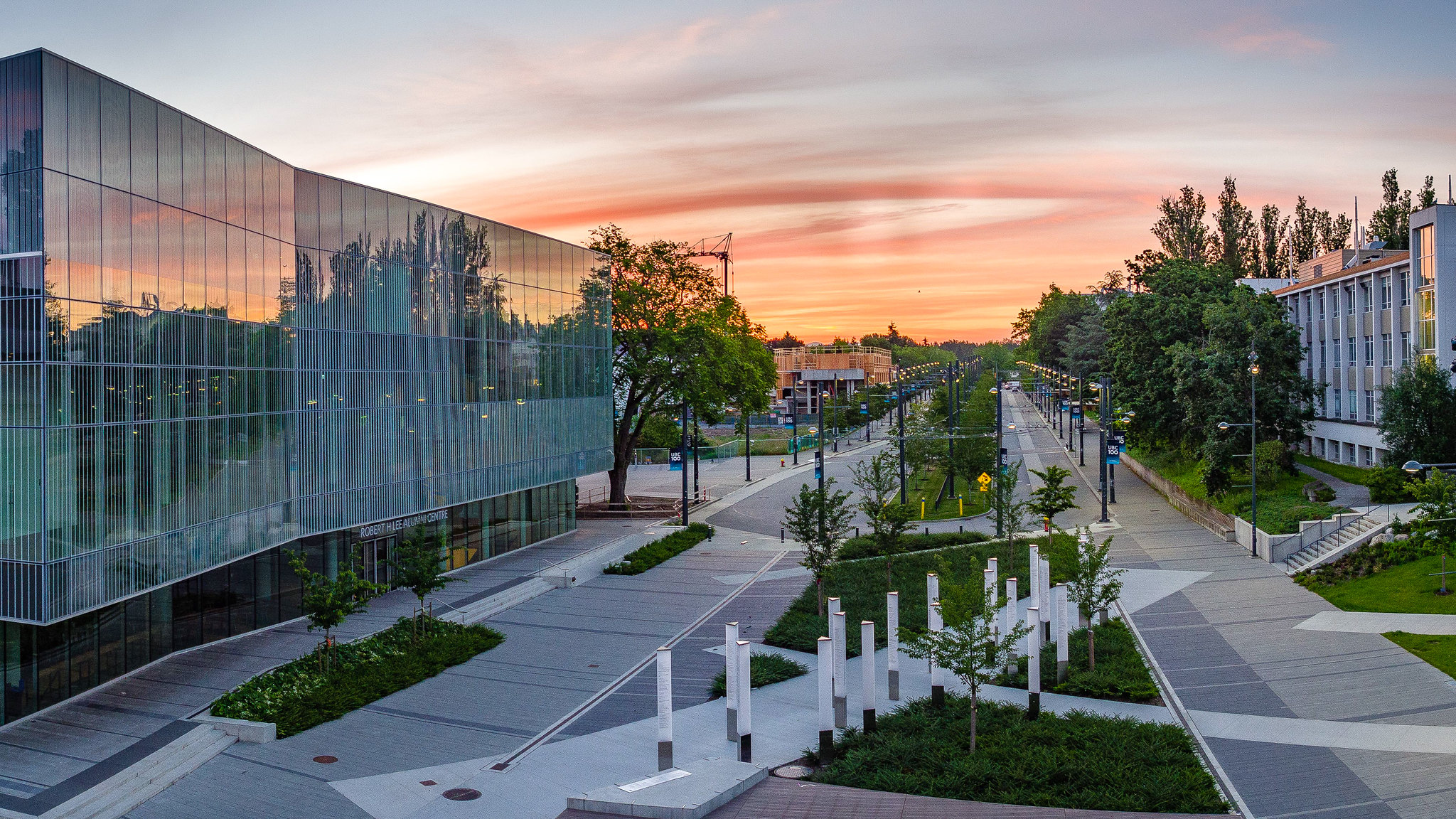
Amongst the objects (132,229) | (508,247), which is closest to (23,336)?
(132,229)

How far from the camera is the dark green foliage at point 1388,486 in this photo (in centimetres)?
3759

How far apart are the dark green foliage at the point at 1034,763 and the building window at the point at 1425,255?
126 feet

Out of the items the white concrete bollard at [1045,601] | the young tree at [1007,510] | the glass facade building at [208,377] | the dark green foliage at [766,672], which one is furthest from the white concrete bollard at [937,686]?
the young tree at [1007,510]

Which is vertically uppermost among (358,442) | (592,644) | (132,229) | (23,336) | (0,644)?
(132,229)

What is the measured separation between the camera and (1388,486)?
1478 inches

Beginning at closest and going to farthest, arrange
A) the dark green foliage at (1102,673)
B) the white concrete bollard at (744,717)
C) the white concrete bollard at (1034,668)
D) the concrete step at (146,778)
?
the concrete step at (146,778) < the white concrete bollard at (744,717) < the white concrete bollard at (1034,668) < the dark green foliage at (1102,673)

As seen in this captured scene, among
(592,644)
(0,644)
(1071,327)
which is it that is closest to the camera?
(0,644)

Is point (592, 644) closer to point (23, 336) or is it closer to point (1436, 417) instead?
point (23, 336)

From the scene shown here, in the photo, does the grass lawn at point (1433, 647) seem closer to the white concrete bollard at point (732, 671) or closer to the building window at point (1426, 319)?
the white concrete bollard at point (732, 671)

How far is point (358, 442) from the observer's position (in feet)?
102

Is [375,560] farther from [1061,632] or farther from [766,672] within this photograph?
[1061,632]

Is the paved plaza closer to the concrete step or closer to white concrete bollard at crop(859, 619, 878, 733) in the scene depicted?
the concrete step

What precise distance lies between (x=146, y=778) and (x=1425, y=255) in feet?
175

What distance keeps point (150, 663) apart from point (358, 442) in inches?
343
